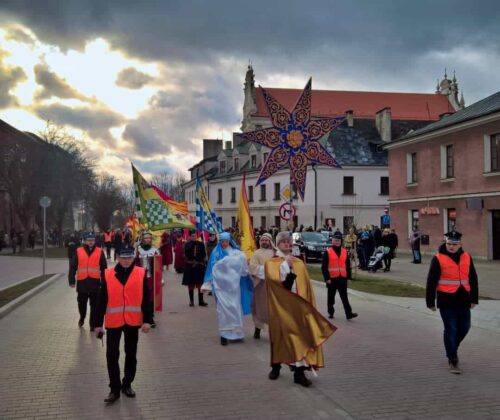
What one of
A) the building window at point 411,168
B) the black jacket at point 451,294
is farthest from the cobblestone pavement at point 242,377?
the building window at point 411,168

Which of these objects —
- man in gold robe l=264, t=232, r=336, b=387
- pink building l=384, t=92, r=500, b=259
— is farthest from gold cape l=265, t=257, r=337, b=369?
pink building l=384, t=92, r=500, b=259

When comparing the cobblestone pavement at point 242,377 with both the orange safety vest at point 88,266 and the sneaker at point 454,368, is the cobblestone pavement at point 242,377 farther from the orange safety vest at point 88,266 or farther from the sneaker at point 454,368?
the orange safety vest at point 88,266

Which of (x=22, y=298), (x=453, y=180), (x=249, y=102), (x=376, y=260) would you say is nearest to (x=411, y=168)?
(x=453, y=180)

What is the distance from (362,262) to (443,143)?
1128 centimetres

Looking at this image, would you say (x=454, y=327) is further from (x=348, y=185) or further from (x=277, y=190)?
(x=277, y=190)

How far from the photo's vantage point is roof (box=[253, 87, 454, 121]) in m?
84.4

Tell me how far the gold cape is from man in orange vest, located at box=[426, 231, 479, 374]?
172 cm

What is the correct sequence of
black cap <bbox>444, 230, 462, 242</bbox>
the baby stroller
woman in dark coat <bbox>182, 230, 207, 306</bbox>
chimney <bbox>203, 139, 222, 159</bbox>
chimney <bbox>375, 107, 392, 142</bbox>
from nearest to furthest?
black cap <bbox>444, 230, 462, 242</bbox> → woman in dark coat <bbox>182, 230, 207, 306</bbox> → the baby stroller → chimney <bbox>375, 107, 392, 142</bbox> → chimney <bbox>203, 139, 222, 159</bbox>

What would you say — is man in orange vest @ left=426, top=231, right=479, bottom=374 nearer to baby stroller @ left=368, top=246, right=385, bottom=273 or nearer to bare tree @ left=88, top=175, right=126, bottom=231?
baby stroller @ left=368, top=246, right=385, bottom=273

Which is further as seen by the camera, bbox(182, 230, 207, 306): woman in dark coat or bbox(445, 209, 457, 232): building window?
bbox(445, 209, 457, 232): building window

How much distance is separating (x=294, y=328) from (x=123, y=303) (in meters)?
2.10

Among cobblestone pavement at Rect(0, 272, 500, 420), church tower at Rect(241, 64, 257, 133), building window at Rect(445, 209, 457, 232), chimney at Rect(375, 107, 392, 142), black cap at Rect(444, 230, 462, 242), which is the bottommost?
cobblestone pavement at Rect(0, 272, 500, 420)

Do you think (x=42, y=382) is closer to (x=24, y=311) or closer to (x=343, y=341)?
(x=343, y=341)

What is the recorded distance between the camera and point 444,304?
736 centimetres
